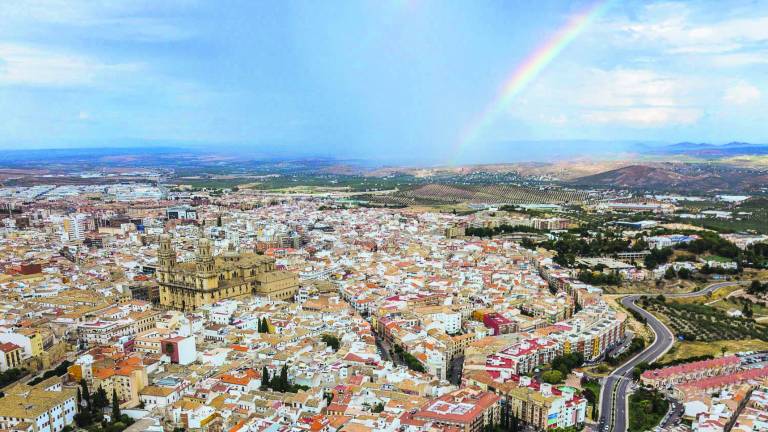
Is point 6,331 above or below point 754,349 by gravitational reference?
above

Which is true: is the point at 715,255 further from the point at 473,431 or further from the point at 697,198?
the point at 697,198

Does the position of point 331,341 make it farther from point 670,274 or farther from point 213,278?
point 670,274

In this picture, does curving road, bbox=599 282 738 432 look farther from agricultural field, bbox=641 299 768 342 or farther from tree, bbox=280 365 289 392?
tree, bbox=280 365 289 392

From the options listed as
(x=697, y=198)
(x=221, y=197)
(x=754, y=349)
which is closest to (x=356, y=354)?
(x=754, y=349)

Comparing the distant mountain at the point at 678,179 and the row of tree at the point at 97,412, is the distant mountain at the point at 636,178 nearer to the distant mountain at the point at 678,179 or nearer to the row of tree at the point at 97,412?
the distant mountain at the point at 678,179

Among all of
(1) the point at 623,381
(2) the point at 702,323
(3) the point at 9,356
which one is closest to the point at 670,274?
(2) the point at 702,323

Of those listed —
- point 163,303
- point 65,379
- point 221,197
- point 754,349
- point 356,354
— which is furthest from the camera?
point 221,197
